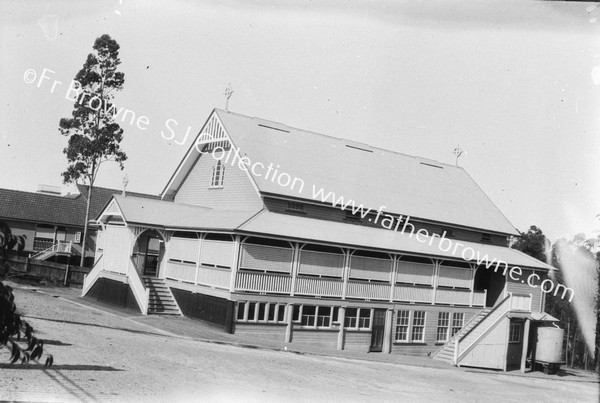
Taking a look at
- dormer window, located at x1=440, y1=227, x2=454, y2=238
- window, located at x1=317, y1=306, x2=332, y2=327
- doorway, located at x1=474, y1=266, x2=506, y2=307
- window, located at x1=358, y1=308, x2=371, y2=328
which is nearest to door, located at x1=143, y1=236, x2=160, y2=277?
window, located at x1=317, y1=306, x2=332, y2=327

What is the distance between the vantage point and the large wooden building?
83.9 ft

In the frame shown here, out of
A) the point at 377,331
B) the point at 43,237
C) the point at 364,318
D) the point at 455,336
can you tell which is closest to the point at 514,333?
A: the point at 455,336

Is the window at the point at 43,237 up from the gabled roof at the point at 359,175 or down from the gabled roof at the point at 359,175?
down

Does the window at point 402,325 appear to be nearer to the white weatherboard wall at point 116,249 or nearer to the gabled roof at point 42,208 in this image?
the white weatherboard wall at point 116,249

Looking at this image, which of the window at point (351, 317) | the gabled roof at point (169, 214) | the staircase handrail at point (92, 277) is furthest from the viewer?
the staircase handrail at point (92, 277)

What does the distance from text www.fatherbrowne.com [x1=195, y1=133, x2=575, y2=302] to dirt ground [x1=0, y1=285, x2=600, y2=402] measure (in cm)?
823

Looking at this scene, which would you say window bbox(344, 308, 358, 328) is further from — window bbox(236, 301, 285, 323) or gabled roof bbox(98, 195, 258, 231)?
gabled roof bbox(98, 195, 258, 231)

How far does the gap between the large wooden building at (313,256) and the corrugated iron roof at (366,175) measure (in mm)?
95

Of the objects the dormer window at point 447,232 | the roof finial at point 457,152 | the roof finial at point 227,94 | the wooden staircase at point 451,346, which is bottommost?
the wooden staircase at point 451,346

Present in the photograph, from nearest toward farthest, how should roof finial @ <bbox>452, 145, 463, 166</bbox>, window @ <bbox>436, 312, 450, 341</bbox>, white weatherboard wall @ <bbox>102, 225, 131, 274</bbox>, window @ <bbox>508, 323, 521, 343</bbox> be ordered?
white weatherboard wall @ <bbox>102, 225, 131, 274</bbox> → window @ <bbox>508, 323, 521, 343</bbox> → window @ <bbox>436, 312, 450, 341</bbox> → roof finial @ <bbox>452, 145, 463, 166</bbox>

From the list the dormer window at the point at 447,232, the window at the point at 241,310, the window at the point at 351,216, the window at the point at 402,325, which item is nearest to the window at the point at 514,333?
A: the window at the point at 402,325

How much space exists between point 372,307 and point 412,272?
2991 mm

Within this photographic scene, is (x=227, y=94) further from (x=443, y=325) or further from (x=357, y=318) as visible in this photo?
(x=443, y=325)

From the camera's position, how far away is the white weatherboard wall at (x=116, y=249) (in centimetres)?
2853
